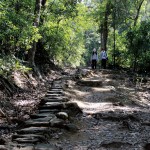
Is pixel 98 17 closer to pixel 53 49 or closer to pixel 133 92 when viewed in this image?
pixel 53 49

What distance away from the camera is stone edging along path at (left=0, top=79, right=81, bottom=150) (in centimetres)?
639

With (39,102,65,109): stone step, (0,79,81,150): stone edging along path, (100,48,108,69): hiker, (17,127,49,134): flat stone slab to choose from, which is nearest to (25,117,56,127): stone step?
(0,79,81,150): stone edging along path

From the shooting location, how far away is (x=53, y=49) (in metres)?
23.8

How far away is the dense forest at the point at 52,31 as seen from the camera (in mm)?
11078

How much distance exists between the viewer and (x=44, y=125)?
7871mm

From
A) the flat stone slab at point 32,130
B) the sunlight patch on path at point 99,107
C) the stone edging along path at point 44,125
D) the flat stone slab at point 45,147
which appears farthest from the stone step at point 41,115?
the flat stone slab at point 45,147

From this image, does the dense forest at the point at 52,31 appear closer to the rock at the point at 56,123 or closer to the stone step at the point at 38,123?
the stone step at the point at 38,123

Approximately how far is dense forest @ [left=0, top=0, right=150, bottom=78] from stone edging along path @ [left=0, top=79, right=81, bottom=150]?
57.6 inches

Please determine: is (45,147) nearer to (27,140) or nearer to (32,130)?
→ (27,140)

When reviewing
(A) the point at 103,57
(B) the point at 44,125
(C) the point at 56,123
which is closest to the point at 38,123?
(B) the point at 44,125

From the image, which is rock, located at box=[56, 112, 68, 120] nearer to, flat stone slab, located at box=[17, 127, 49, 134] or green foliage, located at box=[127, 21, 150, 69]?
flat stone slab, located at box=[17, 127, 49, 134]

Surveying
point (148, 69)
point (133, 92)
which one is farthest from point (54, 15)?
point (133, 92)

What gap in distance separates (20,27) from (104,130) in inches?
214

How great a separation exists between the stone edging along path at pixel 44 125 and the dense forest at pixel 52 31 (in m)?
1.46
